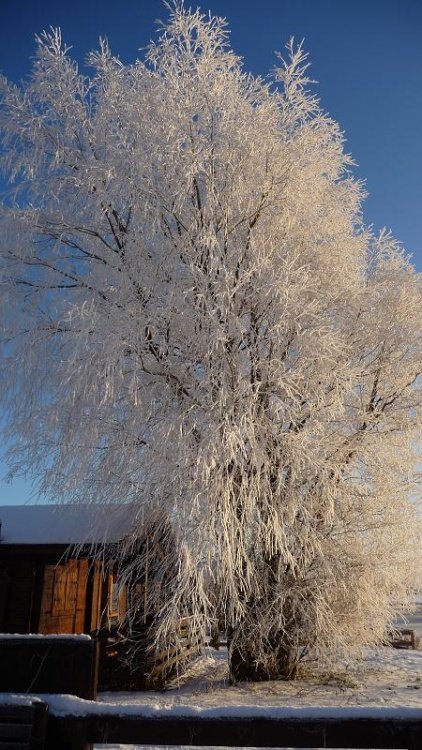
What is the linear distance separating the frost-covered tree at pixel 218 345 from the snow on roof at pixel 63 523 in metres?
0.92

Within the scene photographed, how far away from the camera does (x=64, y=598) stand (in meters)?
15.3

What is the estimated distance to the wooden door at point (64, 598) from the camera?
14.4 metres

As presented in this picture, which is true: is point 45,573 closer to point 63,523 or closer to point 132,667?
point 63,523

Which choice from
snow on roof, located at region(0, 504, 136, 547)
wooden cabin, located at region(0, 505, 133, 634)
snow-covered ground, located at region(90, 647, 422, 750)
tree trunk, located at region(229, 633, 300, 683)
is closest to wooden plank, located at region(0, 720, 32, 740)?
snow-covered ground, located at region(90, 647, 422, 750)

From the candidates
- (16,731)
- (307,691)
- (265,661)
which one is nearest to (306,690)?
(307,691)

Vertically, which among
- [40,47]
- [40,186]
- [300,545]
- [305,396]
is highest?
[40,47]

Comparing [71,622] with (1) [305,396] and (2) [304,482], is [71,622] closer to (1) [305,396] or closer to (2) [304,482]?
(2) [304,482]

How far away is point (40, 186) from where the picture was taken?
9992 mm

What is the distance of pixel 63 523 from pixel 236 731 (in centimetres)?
1176

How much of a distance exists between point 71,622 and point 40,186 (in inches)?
441

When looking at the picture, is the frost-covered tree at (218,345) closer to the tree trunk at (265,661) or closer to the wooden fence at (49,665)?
the tree trunk at (265,661)

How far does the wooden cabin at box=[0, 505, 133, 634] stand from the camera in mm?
12828

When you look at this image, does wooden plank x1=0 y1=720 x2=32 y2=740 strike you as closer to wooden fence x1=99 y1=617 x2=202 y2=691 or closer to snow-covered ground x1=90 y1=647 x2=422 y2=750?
snow-covered ground x1=90 y1=647 x2=422 y2=750

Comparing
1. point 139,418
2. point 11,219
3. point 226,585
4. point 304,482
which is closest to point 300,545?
point 304,482
